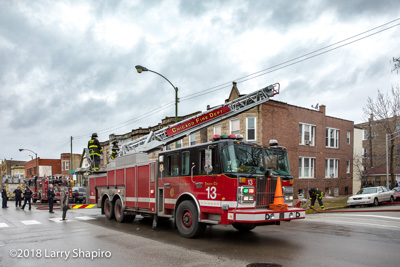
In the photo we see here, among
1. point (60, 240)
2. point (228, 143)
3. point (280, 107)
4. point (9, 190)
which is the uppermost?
point (280, 107)

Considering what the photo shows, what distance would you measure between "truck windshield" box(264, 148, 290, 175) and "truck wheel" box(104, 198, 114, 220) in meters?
7.32

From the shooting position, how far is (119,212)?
42.4ft

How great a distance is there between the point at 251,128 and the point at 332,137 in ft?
33.1

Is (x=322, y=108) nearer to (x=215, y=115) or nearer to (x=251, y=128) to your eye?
(x=251, y=128)

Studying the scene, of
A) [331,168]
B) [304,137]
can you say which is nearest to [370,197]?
[304,137]

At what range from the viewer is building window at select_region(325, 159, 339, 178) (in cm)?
2995

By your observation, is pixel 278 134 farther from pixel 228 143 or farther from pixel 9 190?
pixel 9 190

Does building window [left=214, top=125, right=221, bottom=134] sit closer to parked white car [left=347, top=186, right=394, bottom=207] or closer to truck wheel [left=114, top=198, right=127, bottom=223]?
parked white car [left=347, top=186, right=394, bottom=207]

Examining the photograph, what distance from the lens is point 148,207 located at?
1091 cm

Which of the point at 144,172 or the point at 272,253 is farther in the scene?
the point at 144,172

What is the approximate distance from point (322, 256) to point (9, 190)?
117 feet

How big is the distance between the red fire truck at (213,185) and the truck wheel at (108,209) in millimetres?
1484

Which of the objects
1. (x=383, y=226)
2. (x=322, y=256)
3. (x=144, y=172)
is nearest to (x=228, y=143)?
(x=322, y=256)

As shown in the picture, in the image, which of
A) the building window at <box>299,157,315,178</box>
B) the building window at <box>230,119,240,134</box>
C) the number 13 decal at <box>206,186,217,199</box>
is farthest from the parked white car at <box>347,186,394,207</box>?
the number 13 decal at <box>206,186,217,199</box>
